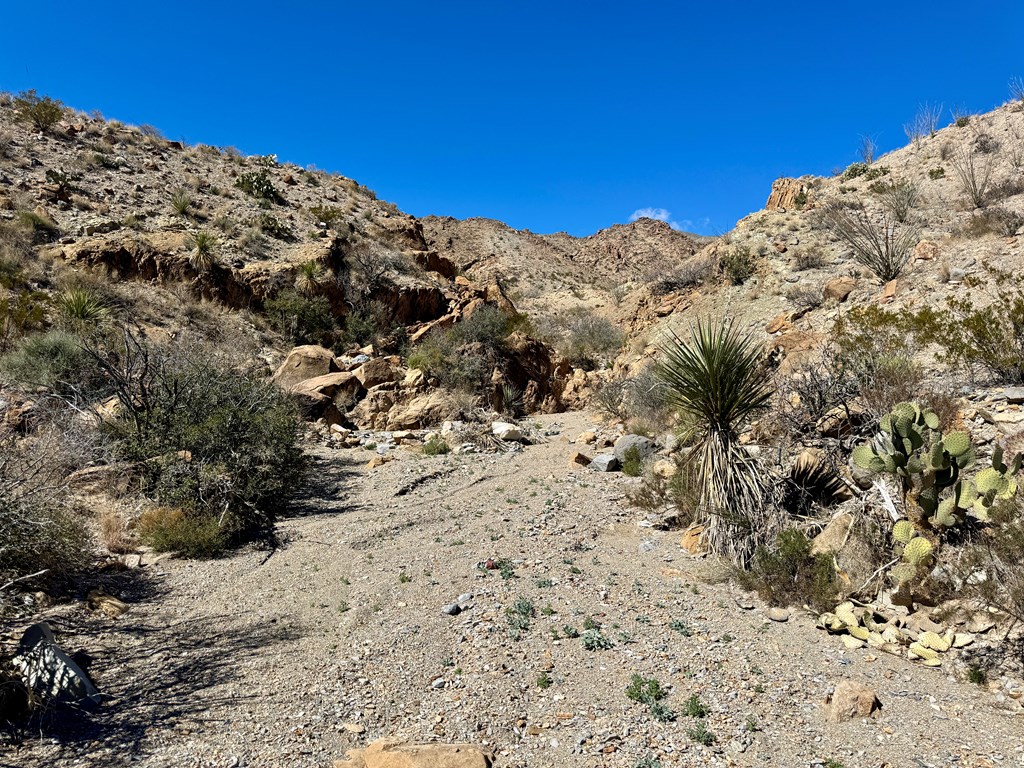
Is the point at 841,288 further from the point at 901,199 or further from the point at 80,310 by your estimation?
the point at 80,310

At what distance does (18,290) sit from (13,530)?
11.5 meters

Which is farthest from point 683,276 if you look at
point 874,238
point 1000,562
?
point 1000,562

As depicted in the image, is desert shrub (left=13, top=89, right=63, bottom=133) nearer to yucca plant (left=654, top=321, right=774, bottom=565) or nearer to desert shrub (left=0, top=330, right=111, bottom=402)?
desert shrub (left=0, top=330, right=111, bottom=402)

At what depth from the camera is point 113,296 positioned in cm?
1435

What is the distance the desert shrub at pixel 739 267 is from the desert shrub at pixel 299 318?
13.2m

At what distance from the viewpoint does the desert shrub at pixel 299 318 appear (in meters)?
16.3

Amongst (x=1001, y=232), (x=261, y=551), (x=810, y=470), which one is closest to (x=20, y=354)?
(x=261, y=551)

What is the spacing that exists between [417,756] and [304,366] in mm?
11692

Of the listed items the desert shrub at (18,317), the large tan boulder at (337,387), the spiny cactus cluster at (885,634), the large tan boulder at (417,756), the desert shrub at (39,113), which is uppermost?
the desert shrub at (39,113)

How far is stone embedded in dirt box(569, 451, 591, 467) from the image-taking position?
10.4 metres

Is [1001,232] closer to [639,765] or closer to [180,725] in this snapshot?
[639,765]

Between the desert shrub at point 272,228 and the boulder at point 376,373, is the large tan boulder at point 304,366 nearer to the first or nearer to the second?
the boulder at point 376,373

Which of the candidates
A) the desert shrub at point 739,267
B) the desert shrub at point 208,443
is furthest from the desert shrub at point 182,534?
the desert shrub at point 739,267

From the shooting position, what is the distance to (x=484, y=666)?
432 cm
